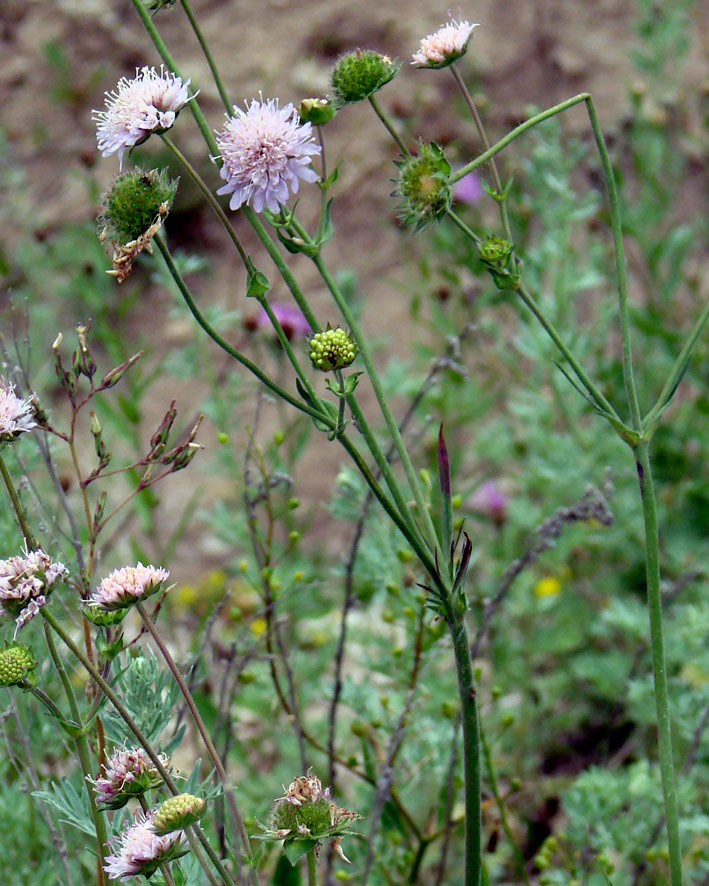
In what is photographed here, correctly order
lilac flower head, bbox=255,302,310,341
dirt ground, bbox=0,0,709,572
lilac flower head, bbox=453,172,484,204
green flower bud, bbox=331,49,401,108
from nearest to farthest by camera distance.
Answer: green flower bud, bbox=331,49,401,108
lilac flower head, bbox=255,302,310,341
lilac flower head, bbox=453,172,484,204
dirt ground, bbox=0,0,709,572

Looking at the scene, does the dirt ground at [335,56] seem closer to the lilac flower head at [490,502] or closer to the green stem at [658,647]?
the lilac flower head at [490,502]

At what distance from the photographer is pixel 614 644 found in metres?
2.38

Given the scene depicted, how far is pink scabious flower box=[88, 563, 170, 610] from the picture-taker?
2.73 feet

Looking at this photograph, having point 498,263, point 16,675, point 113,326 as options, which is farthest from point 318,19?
point 16,675

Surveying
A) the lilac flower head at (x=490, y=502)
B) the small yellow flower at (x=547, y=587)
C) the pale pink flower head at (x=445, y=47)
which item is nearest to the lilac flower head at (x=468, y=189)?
the lilac flower head at (x=490, y=502)

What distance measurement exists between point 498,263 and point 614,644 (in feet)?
5.35

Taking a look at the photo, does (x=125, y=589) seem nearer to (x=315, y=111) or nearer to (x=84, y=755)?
(x=84, y=755)

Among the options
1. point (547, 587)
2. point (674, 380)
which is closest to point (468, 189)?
point (547, 587)

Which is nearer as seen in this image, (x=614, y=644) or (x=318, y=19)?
(x=614, y=644)

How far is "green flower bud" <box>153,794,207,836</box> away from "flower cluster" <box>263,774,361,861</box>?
0.09 metres

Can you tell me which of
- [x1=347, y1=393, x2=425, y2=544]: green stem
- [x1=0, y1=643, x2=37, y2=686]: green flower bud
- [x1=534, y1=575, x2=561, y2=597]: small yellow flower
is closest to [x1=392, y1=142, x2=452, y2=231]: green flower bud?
[x1=347, y1=393, x2=425, y2=544]: green stem

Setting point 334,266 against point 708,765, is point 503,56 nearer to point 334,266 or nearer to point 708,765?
point 334,266

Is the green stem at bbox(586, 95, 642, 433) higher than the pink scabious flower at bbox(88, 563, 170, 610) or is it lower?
higher

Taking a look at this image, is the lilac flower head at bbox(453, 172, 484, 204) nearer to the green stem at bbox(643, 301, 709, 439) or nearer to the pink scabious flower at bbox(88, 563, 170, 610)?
the green stem at bbox(643, 301, 709, 439)
